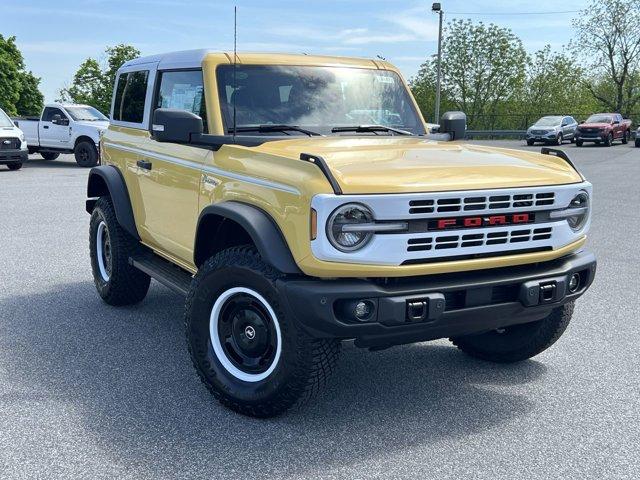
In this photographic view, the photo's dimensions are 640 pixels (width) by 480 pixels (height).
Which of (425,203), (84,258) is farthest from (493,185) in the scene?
(84,258)

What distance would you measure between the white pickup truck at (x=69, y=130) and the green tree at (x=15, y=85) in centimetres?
Answer: 4277

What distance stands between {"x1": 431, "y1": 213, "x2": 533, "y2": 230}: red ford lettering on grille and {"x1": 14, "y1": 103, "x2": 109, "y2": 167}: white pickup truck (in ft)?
62.6

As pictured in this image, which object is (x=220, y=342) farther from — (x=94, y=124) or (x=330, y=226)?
(x=94, y=124)

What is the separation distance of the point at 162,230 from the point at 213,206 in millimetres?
1226

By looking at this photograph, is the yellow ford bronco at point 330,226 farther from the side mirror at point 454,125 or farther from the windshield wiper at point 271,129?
the side mirror at point 454,125

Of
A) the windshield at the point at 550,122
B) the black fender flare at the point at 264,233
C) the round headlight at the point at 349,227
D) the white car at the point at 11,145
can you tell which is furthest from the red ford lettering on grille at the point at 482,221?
the windshield at the point at 550,122

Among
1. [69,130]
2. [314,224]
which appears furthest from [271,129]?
[69,130]

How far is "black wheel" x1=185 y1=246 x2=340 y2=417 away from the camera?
3.57m

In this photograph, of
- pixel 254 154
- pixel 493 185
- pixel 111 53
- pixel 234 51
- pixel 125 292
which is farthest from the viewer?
pixel 111 53

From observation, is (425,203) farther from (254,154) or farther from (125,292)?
(125,292)

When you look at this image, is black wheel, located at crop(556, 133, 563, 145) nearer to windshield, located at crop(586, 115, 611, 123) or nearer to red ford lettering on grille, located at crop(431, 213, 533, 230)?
windshield, located at crop(586, 115, 611, 123)

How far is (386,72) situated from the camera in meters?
5.36

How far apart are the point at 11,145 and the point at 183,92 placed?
1652cm

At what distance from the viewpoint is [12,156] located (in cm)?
1970
